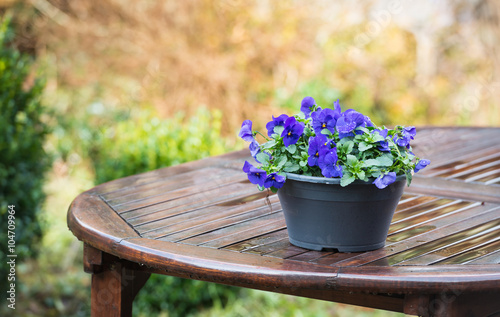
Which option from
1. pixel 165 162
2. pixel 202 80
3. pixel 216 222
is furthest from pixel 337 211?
pixel 202 80

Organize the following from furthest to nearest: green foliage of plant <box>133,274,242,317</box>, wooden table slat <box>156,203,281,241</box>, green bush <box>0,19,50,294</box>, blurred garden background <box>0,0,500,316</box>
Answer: blurred garden background <box>0,0,500,316</box>
green foliage of plant <box>133,274,242,317</box>
green bush <box>0,19,50,294</box>
wooden table slat <box>156,203,281,241</box>

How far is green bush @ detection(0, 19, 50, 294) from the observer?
2.61 m

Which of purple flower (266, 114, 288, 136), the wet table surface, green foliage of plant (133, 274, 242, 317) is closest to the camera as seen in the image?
the wet table surface

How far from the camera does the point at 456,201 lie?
168cm

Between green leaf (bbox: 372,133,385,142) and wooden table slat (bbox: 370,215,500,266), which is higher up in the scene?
green leaf (bbox: 372,133,385,142)

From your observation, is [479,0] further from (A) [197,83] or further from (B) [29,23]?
(B) [29,23]

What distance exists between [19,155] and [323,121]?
6.62 feet

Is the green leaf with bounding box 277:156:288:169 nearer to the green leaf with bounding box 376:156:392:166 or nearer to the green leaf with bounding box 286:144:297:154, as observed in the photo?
the green leaf with bounding box 286:144:297:154

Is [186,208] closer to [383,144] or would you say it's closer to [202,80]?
[383,144]

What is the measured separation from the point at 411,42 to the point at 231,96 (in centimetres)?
241

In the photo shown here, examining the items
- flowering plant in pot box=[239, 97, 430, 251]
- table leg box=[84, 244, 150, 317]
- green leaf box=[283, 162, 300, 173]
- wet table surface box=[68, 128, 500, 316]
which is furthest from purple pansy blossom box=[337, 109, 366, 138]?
table leg box=[84, 244, 150, 317]

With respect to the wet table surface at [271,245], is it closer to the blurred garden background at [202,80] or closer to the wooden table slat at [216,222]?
the wooden table slat at [216,222]

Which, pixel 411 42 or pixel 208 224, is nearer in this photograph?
pixel 208 224

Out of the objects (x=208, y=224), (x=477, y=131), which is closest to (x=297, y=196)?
(x=208, y=224)
